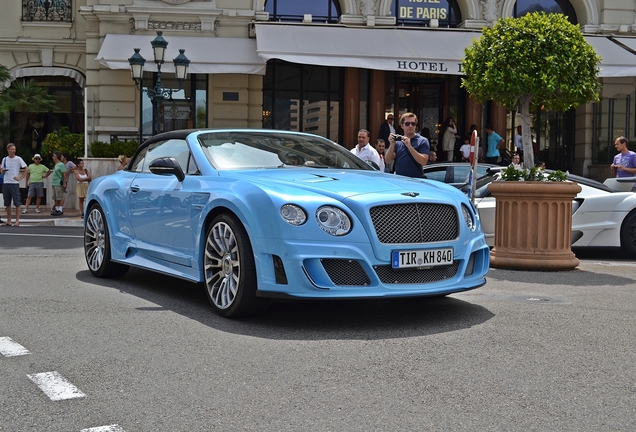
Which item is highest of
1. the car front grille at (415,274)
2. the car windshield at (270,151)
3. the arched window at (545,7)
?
the arched window at (545,7)

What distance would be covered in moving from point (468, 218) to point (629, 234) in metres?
5.47

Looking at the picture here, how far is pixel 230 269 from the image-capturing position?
242 inches

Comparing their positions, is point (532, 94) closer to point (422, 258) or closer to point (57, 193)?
point (422, 258)

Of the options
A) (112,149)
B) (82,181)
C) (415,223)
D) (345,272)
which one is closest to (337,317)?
(345,272)

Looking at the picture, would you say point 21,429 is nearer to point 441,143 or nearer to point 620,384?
point 620,384

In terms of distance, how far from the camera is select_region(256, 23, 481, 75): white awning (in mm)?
20078

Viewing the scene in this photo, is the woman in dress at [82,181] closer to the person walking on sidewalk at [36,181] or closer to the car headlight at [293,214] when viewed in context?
the person walking on sidewalk at [36,181]

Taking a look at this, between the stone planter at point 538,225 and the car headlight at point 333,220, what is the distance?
13.7 ft

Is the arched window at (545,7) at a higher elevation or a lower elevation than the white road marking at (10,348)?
higher

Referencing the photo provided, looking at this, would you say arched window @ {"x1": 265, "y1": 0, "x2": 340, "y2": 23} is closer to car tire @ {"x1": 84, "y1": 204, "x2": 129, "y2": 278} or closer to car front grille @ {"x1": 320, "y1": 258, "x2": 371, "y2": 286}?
car tire @ {"x1": 84, "y1": 204, "x2": 129, "y2": 278}

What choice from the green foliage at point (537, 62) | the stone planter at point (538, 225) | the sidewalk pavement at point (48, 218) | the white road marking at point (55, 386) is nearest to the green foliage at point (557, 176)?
the stone planter at point (538, 225)

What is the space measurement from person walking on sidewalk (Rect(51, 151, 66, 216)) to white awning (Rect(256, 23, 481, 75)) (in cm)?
571

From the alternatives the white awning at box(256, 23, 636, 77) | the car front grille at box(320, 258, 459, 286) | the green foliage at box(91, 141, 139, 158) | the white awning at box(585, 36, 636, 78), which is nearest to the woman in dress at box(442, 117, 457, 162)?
the white awning at box(256, 23, 636, 77)

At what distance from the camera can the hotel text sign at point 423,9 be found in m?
24.2
